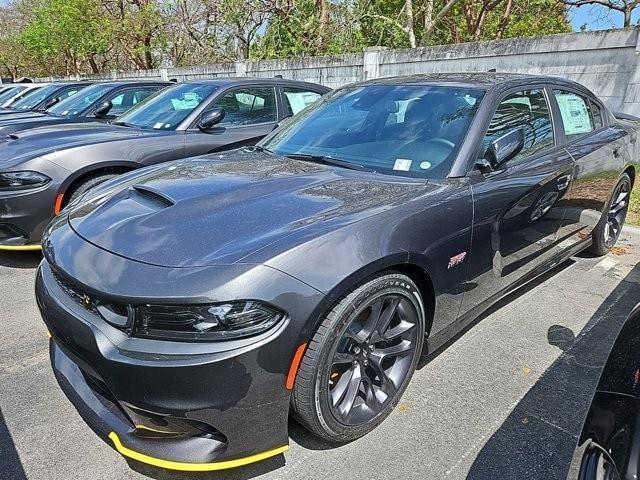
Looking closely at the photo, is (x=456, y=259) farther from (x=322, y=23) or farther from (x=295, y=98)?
(x=322, y=23)

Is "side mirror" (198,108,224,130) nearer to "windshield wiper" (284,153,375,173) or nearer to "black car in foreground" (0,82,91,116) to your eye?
"windshield wiper" (284,153,375,173)

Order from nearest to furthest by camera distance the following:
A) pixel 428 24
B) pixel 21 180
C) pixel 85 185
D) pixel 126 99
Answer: pixel 21 180 → pixel 85 185 → pixel 126 99 → pixel 428 24

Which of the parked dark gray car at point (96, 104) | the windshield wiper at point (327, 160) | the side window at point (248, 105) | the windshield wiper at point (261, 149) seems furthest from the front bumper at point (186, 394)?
the parked dark gray car at point (96, 104)

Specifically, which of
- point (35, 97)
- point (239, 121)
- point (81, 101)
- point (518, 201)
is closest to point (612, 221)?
point (518, 201)

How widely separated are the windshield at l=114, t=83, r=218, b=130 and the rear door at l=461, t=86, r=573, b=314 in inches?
127

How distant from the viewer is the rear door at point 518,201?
251 cm

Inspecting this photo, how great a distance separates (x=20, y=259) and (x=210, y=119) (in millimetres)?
2108

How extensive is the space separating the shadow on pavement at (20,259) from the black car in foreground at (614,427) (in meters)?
4.17

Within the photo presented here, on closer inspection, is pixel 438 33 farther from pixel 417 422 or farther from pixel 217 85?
pixel 417 422

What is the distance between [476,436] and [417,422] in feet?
0.90

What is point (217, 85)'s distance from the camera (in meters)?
5.04

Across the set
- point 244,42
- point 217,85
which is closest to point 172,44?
point 244,42

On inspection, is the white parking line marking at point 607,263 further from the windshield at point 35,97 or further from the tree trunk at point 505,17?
the tree trunk at point 505,17

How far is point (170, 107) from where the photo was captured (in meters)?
5.01
